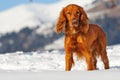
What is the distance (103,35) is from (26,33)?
88693 mm

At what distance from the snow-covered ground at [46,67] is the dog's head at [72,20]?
64 centimetres

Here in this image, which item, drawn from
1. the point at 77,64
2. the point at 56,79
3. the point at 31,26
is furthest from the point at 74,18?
the point at 31,26

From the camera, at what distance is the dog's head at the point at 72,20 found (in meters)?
8.31

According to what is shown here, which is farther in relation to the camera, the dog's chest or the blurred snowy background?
the blurred snowy background

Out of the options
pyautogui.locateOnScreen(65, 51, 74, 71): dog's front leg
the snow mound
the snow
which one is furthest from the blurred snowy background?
pyautogui.locateOnScreen(65, 51, 74, 71): dog's front leg

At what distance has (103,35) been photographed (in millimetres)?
9562

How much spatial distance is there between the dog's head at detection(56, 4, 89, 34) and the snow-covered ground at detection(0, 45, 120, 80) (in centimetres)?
64

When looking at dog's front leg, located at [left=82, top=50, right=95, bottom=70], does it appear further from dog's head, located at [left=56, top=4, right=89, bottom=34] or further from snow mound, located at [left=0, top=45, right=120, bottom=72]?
snow mound, located at [left=0, top=45, right=120, bottom=72]

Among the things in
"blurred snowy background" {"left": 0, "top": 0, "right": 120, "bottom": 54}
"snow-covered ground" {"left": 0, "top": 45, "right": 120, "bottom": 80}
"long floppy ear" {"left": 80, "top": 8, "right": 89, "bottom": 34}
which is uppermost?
"blurred snowy background" {"left": 0, "top": 0, "right": 120, "bottom": 54}

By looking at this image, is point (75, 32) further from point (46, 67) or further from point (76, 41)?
point (46, 67)

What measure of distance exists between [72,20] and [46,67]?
3753 mm

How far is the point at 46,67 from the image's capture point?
11.9 m

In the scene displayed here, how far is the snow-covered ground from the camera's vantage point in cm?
640

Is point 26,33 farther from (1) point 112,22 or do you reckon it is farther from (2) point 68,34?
(2) point 68,34
